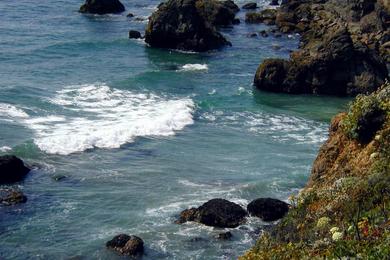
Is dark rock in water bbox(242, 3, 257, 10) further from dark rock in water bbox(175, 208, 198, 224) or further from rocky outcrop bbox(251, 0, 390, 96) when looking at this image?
dark rock in water bbox(175, 208, 198, 224)

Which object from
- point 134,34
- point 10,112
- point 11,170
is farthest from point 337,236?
point 134,34

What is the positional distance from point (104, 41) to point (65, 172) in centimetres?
3756

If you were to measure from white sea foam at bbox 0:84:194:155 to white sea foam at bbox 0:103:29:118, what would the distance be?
7cm

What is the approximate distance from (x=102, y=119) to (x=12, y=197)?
597 inches

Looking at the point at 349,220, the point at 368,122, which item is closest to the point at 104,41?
the point at 368,122

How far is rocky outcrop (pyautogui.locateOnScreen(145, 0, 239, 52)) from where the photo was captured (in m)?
67.4

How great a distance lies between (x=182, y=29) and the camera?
222 feet

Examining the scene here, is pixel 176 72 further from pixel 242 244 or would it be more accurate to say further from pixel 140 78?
pixel 242 244

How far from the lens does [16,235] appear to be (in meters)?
28.0

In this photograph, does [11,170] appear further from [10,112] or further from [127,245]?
[10,112]

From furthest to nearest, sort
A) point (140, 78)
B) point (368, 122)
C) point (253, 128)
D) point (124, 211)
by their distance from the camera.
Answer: point (140, 78) → point (253, 128) → point (124, 211) → point (368, 122)

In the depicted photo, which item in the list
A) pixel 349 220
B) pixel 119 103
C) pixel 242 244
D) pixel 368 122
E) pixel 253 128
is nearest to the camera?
pixel 349 220

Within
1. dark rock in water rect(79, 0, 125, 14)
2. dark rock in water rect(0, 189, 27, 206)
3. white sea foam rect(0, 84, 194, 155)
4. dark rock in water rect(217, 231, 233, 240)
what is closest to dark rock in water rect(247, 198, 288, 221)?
dark rock in water rect(217, 231, 233, 240)

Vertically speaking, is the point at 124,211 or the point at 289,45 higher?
the point at 289,45
